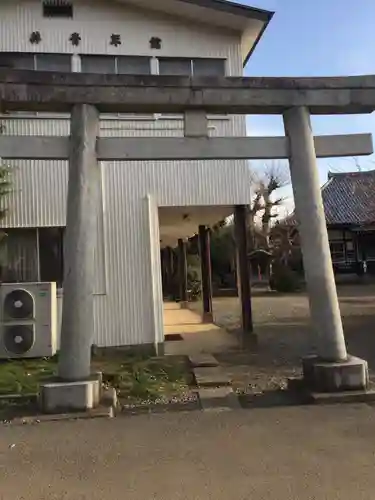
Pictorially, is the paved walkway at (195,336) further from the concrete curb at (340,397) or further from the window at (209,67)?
the window at (209,67)

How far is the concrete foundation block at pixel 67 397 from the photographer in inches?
259

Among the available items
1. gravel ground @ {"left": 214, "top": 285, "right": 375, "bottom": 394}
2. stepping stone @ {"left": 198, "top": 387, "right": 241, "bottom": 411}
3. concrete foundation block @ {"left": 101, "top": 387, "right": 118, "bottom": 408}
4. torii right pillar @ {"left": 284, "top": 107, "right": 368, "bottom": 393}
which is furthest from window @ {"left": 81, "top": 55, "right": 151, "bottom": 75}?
concrete foundation block @ {"left": 101, "top": 387, "right": 118, "bottom": 408}

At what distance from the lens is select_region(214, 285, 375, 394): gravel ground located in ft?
29.2

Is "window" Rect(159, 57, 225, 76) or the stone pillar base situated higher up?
"window" Rect(159, 57, 225, 76)

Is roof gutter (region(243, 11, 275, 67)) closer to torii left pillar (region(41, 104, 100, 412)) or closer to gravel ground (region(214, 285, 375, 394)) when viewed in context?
torii left pillar (region(41, 104, 100, 412))

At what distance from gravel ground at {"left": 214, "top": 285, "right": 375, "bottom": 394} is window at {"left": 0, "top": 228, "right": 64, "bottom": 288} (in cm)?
388

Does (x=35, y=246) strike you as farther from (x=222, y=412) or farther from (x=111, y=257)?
(x=222, y=412)

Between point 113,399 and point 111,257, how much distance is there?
480 centimetres

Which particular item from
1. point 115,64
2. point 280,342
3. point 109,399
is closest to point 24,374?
point 109,399

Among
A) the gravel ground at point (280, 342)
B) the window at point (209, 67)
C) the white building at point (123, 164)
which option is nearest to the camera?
the gravel ground at point (280, 342)

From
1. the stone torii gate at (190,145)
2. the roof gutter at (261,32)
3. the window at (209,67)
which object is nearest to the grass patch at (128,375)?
the stone torii gate at (190,145)

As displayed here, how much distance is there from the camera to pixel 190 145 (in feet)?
24.6

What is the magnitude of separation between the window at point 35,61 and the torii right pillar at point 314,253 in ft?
19.6

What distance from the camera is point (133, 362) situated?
1038cm
